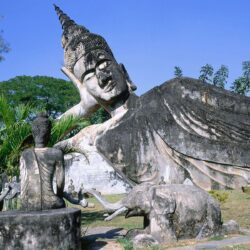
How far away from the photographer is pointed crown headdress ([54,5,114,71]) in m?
8.25

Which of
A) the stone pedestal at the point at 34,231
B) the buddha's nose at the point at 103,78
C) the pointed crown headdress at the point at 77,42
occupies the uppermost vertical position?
the pointed crown headdress at the point at 77,42

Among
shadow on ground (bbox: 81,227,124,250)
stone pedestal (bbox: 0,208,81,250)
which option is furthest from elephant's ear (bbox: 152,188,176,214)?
stone pedestal (bbox: 0,208,81,250)

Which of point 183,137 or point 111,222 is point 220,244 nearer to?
point 183,137

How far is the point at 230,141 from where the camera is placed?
7.34 meters

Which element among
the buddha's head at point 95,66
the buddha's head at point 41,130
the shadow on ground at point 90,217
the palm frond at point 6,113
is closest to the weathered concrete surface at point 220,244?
the buddha's head at point 41,130

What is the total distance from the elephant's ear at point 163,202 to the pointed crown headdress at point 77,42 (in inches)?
112

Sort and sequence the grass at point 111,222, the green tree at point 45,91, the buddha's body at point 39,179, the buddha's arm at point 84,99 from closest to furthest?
the buddha's body at point 39,179 < the buddha's arm at point 84,99 < the grass at point 111,222 < the green tree at point 45,91

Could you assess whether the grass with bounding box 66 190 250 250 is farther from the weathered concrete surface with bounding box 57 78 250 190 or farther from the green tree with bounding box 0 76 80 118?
the green tree with bounding box 0 76 80 118

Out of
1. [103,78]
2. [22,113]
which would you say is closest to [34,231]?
[103,78]

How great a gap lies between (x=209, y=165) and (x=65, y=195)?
2385 mm

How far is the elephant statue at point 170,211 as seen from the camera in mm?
6691

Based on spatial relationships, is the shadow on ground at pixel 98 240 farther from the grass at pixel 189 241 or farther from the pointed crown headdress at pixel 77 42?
the pointed crown headdress at pixel 77 42

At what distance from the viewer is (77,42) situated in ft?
27.3

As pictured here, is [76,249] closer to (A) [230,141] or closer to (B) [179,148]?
(B) [179,148]
